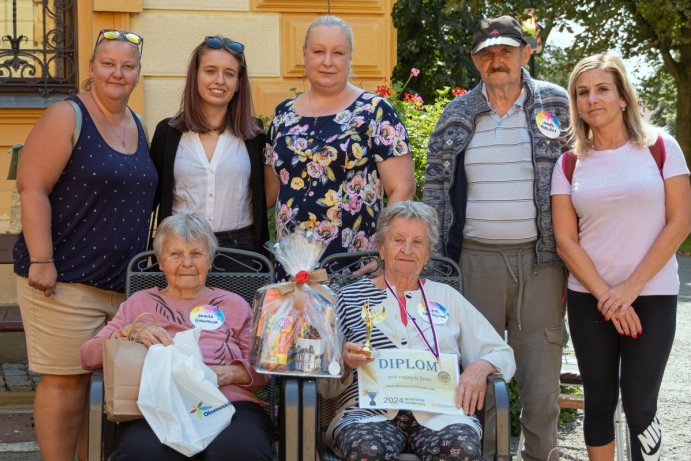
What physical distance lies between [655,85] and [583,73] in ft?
74.1

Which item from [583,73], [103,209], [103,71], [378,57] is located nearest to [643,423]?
[583,73]

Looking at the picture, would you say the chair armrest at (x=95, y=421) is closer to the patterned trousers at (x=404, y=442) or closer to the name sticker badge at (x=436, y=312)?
the patterned trousers at (x=404, y=442)

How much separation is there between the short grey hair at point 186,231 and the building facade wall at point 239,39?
3129 millimetres

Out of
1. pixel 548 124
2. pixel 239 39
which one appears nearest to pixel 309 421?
pixel 548 124

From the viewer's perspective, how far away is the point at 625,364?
399 cm

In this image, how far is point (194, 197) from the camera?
4.27m

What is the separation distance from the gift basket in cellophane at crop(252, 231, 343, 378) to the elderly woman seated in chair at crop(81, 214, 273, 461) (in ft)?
0.53

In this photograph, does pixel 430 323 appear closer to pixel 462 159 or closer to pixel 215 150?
pixel 462 159

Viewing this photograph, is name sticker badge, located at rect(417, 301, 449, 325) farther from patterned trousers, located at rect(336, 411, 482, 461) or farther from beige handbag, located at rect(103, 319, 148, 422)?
beige handbag, located at rect(103, 319, 148, 422)

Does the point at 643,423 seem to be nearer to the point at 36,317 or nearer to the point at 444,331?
the point at 444,331

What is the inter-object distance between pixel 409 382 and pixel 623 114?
145cm

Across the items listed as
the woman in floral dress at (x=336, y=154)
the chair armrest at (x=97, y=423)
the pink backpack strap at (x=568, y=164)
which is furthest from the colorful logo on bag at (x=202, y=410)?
the pink backpack strap at (x=568, y=164)

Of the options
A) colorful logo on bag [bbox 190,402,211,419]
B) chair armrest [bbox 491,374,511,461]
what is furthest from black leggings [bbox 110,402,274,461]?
chair armrest [bbox 491,374,511,461]

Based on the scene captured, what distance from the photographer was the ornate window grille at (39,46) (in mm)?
6914
